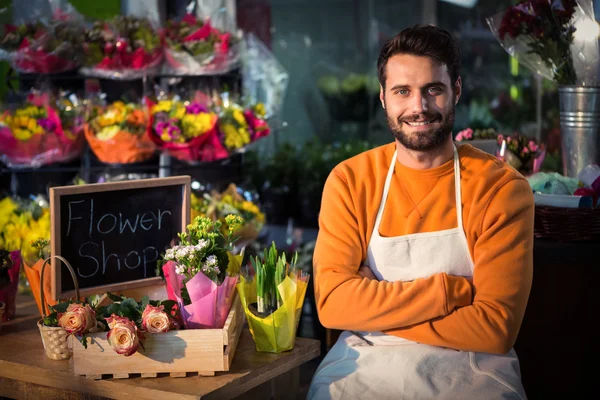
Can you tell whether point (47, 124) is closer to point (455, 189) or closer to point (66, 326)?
point (66, 326)

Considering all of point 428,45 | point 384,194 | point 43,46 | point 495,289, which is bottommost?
point 495,289

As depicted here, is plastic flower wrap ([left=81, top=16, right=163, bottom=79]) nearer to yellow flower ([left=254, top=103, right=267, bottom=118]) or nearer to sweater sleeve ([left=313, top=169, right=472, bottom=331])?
yellow flower ([left=254, top=103, right=267, bottom=118])

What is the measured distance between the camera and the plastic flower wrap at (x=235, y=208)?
4.41m

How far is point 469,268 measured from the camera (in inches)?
93.4

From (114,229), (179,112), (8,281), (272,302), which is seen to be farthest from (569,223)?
(179,112)

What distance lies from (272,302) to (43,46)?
10.8 feet

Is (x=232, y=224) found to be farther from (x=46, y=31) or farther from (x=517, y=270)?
(x=46, y=31)

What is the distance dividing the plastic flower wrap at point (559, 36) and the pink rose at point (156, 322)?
225 centimetres

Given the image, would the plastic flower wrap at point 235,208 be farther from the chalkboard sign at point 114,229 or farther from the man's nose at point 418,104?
the man's nose at point 418,104

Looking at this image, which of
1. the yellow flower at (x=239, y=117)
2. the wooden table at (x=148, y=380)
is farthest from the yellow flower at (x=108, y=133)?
the wooden table at (x=148, y=380)

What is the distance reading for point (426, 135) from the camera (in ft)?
7.68

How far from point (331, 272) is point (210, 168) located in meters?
2.76

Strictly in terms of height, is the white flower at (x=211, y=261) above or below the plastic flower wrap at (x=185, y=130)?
below

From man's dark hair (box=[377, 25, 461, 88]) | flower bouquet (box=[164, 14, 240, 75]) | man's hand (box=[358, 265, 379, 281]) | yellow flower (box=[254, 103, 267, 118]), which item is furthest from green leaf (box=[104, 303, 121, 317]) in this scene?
flower bouquet (box=[164, 14, 240, 75])
